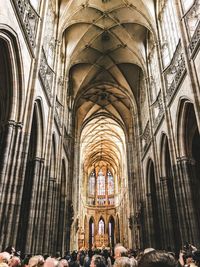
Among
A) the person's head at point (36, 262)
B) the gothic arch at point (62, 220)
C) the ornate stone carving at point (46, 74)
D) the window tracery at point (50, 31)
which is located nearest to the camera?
the person's head at point (36, 262)

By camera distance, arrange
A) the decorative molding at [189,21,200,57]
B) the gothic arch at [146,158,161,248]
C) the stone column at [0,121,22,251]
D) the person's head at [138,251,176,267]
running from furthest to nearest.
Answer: the gothic arch at [146,158,161,248], the decorative molding at [189,21,200,57], the stone column at [0,121,22,251], the person's head at [138,251,176,267]

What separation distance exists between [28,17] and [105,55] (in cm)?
1266

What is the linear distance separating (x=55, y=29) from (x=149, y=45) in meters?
7.44

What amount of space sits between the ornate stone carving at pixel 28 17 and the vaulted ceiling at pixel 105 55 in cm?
587

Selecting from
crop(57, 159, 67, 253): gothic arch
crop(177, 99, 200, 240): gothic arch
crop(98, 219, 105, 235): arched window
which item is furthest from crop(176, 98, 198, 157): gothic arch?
crop(98, 219, 105, 235): arched window

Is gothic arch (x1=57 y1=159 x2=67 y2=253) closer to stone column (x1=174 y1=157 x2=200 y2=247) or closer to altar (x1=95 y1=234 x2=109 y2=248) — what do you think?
stone column (x1=174 y1=157 x2=200 y2=247)

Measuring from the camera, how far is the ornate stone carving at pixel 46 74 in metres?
12.3

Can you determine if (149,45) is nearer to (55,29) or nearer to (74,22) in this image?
(74,22)

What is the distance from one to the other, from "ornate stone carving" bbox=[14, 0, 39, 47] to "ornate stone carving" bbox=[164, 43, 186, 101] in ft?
22.5

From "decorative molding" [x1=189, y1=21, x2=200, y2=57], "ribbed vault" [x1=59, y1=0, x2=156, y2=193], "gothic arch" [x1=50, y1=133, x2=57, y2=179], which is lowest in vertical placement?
"gothic arch" [x1=50, y1=133, x2=57, y2=179]

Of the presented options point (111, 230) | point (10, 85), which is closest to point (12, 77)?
point (10, 85)

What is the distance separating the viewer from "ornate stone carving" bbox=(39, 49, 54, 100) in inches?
483

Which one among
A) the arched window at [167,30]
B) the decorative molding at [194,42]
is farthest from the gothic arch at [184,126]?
the arched window at [167,30]

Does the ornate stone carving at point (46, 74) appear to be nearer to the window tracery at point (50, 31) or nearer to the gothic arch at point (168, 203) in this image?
the window tracery at point (50, 31)
